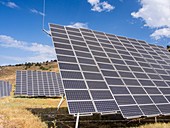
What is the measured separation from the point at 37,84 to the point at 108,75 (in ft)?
80.5

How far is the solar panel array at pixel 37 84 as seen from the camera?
120 ft

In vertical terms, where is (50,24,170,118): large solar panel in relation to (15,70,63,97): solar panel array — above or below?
below

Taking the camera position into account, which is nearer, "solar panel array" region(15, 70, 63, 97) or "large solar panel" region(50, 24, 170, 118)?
"large solar panel" region(50, 24, 170, 118)

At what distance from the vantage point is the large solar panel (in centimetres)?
1300

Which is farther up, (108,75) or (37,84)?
(37,84)

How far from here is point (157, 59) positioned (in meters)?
22.6

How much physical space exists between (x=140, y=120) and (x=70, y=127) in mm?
5969

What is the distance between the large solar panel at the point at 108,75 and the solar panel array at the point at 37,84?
58.0 ft

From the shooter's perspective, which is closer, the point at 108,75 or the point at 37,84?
the point at 108,75

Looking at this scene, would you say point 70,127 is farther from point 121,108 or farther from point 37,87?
point 37,87

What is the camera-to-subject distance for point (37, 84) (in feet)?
126

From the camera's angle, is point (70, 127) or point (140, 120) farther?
point (140, 120)

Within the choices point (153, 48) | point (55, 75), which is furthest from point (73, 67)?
point (55, 75)

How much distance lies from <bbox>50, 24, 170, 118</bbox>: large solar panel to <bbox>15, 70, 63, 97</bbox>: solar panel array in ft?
58.0
